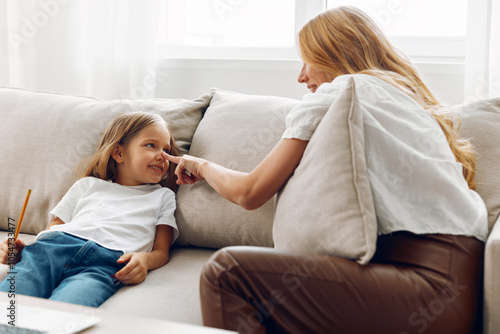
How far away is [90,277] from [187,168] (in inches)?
16.2

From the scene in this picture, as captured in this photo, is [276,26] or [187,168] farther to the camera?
[276,26]

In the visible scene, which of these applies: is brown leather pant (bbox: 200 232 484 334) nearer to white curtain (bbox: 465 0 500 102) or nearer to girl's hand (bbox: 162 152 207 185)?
girl's hand (bbox: 162 152 207 185)

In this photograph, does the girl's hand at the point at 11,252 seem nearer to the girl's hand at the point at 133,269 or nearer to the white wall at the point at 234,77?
the girl's hand at the point at 133,269

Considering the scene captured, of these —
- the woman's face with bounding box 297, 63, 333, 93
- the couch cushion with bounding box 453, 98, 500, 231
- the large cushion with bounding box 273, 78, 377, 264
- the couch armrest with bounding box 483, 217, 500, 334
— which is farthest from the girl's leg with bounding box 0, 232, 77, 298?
the couch cushion with bounding box 453, 98, 500, 231

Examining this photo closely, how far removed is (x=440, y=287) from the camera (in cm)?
102

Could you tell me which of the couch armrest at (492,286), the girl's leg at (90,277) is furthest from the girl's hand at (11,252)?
the couch armrest at (492,286)

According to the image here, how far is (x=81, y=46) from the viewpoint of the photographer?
2580 millimetres

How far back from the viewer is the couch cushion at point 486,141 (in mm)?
1400

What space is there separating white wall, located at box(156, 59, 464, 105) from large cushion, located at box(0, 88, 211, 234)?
572mm

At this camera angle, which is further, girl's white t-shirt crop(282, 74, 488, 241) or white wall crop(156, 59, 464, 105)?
white wall crop(156, 59, 464, 105)

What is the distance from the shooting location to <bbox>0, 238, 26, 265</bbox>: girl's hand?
1394 mm

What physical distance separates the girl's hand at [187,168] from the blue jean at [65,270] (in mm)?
292

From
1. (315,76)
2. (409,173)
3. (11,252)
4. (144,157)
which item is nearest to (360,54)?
(315,76)

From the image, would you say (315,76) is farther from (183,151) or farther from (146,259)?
(146,259)
